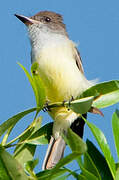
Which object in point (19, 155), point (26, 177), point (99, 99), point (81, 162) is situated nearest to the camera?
point (26, 177)

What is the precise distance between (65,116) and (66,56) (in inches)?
35.8

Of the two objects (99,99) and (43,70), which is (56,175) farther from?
(43,70)

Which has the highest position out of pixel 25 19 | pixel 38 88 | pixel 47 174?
pixel 25 19

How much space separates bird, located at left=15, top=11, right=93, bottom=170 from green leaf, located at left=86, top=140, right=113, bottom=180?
4.94 ft

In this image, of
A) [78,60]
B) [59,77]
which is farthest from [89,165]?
[78,60]

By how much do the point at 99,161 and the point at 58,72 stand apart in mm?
2257

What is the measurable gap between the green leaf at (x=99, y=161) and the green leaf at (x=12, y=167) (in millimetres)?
631

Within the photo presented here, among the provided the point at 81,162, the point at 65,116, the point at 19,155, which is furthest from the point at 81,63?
the point at 81,162

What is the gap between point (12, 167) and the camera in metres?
1.83

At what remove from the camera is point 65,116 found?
4215 millimetres

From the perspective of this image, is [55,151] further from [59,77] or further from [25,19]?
[25,19]

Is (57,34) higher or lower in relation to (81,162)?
higher

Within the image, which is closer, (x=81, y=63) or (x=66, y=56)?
(x=66, y=56)

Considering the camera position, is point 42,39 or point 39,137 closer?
point 39,137
